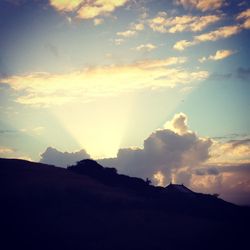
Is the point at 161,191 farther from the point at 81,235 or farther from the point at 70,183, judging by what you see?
the point at 81,235

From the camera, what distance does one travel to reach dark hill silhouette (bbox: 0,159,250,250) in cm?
3700

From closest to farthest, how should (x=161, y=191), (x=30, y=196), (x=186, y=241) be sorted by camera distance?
(x=186, y=241)
(x=30, y=196)
(x=161, y=191)

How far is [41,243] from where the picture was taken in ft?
114

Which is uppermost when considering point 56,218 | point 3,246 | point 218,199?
point 218,199

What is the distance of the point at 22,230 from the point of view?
37312mm

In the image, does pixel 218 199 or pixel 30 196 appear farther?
pixel 218 199

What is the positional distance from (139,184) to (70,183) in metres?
20.9

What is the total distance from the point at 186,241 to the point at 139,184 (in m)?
31.3

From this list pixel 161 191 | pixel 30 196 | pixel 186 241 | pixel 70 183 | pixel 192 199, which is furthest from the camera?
pixel 161 191

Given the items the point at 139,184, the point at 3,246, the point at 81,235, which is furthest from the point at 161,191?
the point at 3,246

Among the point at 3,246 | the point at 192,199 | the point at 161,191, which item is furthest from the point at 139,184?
the point at 3,246

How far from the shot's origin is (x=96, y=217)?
43656 millimetres

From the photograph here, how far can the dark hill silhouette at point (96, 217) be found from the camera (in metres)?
37.0

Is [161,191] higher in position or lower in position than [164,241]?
higher
